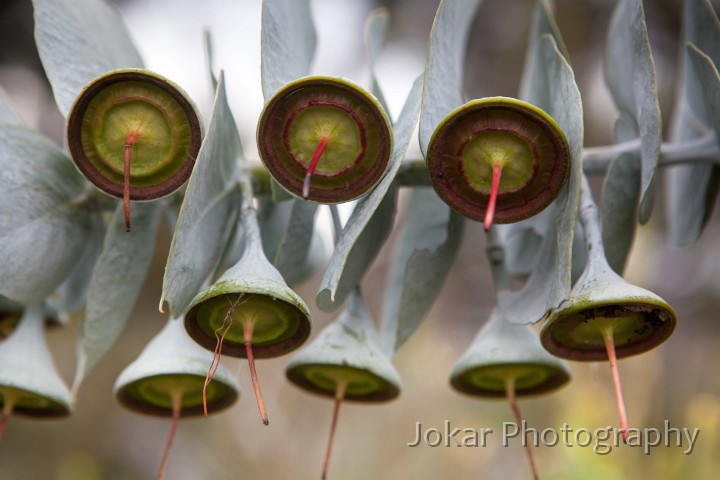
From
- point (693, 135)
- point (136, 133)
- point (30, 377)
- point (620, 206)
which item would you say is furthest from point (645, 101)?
point (30, 377)

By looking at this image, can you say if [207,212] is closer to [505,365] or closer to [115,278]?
[115,278]

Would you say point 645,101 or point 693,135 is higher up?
point 693,135

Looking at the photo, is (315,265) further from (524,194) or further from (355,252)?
(524,194)

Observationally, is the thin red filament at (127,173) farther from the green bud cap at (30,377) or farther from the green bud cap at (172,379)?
the green bud cap at (30,377)

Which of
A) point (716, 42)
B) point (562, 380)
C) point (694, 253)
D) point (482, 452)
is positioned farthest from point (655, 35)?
point (562, 380)

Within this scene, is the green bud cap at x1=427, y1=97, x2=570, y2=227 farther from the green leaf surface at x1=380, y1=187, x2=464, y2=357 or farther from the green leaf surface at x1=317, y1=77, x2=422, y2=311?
the green leaf surface at x1=380, y1=187, x2=464, y2=357

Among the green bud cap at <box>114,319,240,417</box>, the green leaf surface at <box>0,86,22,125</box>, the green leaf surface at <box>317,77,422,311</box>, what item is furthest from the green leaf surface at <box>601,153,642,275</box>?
the green leaf surface at <box>0,86,22,125</box>
